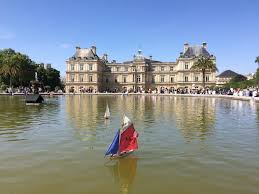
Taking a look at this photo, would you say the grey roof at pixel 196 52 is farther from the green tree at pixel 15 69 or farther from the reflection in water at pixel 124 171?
the reflection in water at pixel 124 171

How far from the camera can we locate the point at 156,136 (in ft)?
47.8

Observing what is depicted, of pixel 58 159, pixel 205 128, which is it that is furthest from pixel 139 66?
pixel 58 159

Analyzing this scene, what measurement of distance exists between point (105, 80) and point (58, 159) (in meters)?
111

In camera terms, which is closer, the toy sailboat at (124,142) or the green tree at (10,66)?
the toy sailboat at (124,142)

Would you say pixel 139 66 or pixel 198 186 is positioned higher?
pixel 139 66

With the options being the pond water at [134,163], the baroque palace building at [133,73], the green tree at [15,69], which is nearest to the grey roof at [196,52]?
the baroque palace building at [133,73]

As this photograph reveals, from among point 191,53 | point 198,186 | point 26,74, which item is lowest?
point 198,186

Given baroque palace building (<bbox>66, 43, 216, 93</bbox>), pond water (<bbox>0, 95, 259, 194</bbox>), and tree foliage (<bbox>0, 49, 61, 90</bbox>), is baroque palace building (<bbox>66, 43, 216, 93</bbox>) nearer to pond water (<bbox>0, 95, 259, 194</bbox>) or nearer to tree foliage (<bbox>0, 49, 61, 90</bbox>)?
tree foliage (<bbox>0, 49, 61, 90</bbox>)

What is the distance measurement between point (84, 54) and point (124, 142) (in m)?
107

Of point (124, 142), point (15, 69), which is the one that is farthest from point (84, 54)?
point (124, 142)

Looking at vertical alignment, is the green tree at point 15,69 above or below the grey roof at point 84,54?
below

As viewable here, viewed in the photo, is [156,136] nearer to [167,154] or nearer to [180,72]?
[167,154]

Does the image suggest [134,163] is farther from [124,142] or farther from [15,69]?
[15,69]

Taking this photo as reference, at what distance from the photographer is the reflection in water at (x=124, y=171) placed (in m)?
7.95
